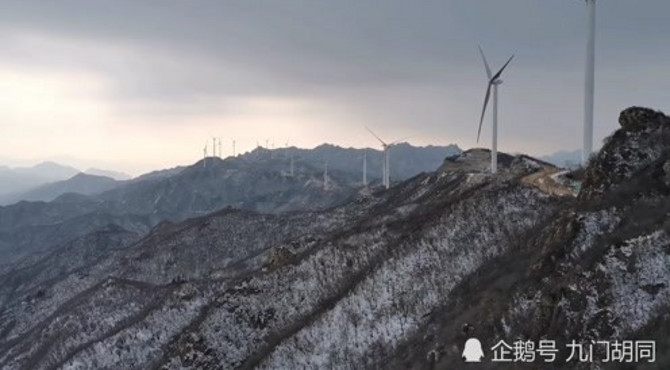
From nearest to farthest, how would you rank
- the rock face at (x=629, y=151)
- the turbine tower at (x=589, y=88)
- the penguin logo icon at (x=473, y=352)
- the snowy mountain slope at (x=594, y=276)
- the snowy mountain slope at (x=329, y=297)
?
the snowy mountain slope at (x=594, y=276)
the penguin logo icon at (x=473, y=352)
the rock face at (x=629, y=151)
the turbine tower at (x=589, y=88)
the snowy mountain slope at (x=329, y=297)

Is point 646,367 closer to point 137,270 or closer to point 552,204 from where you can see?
point 552,204

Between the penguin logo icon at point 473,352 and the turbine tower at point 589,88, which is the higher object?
the turbine tower at point 589,88

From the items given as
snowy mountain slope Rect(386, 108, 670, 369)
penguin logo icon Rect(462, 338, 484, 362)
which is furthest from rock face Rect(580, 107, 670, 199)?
penguin logo icon Rect(462, 338, 484, 362)

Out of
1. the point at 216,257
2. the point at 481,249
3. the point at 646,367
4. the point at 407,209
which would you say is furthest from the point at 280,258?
the point at 216,257

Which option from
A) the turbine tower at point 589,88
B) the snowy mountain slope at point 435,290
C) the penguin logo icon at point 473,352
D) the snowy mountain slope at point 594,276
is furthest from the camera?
the turbine tower at point 589,88

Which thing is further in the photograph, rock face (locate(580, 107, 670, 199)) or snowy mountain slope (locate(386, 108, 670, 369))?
rock face (locate(580, 107, 670, 199))

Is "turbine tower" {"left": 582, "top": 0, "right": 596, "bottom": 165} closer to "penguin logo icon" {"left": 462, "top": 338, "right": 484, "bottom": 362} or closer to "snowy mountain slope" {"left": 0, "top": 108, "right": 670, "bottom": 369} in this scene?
"snowy mountain slope" {"left": 0, "top": 108, "right": 670, "bottom": 369}

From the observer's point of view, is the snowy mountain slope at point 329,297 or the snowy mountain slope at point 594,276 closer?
the snowy mountain slope at point 594,276

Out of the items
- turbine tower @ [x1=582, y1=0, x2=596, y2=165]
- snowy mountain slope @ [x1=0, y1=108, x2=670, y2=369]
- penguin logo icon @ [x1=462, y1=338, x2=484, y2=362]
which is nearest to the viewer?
snowy mountain slope @ [x1=0, y1=108, x2=670, y2=369]

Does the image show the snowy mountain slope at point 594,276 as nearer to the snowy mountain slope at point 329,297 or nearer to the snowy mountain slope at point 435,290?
the snowy mountain slope at point 435,290

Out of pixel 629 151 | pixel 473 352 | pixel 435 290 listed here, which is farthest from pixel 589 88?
pixel 473 352

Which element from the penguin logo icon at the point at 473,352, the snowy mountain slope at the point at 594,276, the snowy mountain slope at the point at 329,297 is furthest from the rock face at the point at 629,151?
the penguin logo icon at the point at 473,352

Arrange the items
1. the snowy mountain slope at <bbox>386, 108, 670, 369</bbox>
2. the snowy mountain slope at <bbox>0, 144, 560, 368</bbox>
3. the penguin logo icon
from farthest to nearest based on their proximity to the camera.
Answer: the snowy mountain slope at <bbox>0, 144, 560, 368</bbox> → the penguin logo icon → the snowy mountain slope at <bbox>386, 108, 670, 369</bbox>
